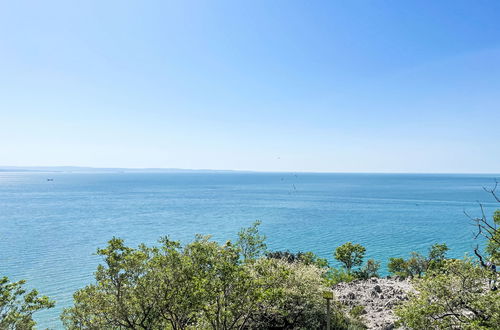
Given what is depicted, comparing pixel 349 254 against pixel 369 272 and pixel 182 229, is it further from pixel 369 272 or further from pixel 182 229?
pixel 182 229

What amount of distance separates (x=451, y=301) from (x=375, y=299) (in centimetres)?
1414

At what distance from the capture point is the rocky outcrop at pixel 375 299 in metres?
22.9

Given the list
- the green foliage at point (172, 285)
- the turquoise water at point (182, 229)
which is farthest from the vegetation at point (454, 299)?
the turquoise water at point (182, 229)

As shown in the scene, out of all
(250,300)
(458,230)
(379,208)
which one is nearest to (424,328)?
(250,300)

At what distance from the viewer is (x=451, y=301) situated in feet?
46.3

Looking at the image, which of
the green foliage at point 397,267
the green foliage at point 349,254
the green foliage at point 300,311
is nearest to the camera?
the green foliage at point 300,311

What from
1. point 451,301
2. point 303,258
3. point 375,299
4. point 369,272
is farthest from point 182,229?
point 451,301

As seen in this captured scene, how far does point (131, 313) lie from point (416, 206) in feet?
452

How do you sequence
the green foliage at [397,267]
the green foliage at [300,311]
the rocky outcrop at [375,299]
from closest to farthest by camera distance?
the green foliage at [300,311] → the rocky outcrop at [375,299] → the green foliage at [397,267]

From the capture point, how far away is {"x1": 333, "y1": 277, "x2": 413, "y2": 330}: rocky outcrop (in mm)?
22938

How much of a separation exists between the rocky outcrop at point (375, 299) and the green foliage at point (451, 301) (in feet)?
24.9

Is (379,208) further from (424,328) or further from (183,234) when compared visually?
(424,328)

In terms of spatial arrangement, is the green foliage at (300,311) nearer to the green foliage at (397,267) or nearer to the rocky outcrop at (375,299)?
the rocky outcrop at (375,299)

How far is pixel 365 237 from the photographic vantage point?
7694 cm
